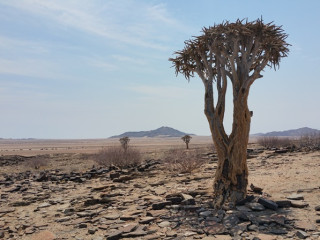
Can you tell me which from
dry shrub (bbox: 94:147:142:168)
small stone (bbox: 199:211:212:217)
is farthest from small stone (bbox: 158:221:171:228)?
dry shrub (bbox: 94:147:142:168)

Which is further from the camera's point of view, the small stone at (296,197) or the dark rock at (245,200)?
the small stone at (296,197)

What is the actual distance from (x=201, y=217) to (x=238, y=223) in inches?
33.2

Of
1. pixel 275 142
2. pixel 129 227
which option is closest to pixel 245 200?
pixel 129 227

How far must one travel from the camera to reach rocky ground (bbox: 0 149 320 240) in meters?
6.01

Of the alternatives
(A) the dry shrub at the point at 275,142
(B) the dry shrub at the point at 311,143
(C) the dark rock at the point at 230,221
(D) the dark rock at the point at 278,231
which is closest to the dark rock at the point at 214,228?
(C) the dark rock at the point at 230,221

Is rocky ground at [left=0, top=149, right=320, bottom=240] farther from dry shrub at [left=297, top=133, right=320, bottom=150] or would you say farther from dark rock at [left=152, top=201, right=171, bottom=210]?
dry shrub at [left=297, top=133, right=320, bottom=150]

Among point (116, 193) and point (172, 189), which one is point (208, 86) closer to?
point (172, 189)

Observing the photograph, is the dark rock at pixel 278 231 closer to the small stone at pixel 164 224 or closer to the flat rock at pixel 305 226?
the flat rock at pixel 305 226

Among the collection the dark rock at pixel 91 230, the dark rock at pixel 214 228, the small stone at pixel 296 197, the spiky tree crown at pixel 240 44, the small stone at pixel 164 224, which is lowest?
the dark rock at pixel 91 230

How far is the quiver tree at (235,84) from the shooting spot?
765 centimetres

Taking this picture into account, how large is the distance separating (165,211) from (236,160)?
213 cm

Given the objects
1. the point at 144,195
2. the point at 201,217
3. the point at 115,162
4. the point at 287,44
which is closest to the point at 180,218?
the point at 201,217

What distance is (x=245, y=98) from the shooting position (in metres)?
7.77

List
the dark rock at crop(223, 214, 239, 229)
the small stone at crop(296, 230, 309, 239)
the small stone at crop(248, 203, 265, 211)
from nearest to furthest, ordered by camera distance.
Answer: the small stone at crop(296, 230, 309, 239), the dark rock at crop(223, 214, 239, 229), the small stone at crop(248, 203, 265, 211)
